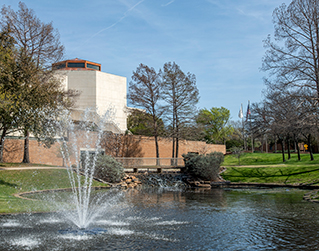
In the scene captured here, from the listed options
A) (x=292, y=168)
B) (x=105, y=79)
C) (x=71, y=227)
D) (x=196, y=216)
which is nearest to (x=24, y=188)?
(x=71, y=227)

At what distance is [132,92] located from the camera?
128 feet

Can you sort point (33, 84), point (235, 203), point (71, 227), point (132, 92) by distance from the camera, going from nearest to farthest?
point (71, 227)
point (235, 203)
point (33, 84)
point (132, 92)

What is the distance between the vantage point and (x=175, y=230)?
10.1 metres

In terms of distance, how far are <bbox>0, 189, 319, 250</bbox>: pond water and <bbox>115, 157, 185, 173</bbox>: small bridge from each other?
53.2 feet

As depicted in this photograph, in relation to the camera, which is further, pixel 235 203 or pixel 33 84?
pixel 33 84

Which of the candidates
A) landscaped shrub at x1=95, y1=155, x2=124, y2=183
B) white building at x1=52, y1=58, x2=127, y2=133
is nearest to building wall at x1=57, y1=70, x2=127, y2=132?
white building at x1=52, y1=58, x2=127, y2=133

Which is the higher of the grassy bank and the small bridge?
the small bridge

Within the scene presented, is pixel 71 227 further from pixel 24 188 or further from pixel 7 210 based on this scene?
pixel 24 188

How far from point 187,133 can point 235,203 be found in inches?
926

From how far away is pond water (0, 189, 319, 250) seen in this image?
8266 millimetres

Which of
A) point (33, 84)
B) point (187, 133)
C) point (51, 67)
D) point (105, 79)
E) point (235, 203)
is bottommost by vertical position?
point (235, 203)

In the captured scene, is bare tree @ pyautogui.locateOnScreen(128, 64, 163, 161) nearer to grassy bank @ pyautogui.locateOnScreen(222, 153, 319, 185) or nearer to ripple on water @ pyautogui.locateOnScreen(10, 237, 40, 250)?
grassy bank @ pyautogui.locateOnScreen(222, 153, 319, 185)

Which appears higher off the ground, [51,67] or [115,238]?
[51,67]

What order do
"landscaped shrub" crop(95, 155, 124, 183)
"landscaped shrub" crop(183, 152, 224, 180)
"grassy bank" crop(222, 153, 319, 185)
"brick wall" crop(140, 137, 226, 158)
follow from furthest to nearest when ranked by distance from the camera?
1. "brick wall" crop(140, 137, 226, 158)
2. "landscaped shrub" crop(183, 152, 224, 180)
3. "grassy bank" crop(222, 153, 319, 185)
4. "landscaped shrub" crop(95, 155, 124, 183)
